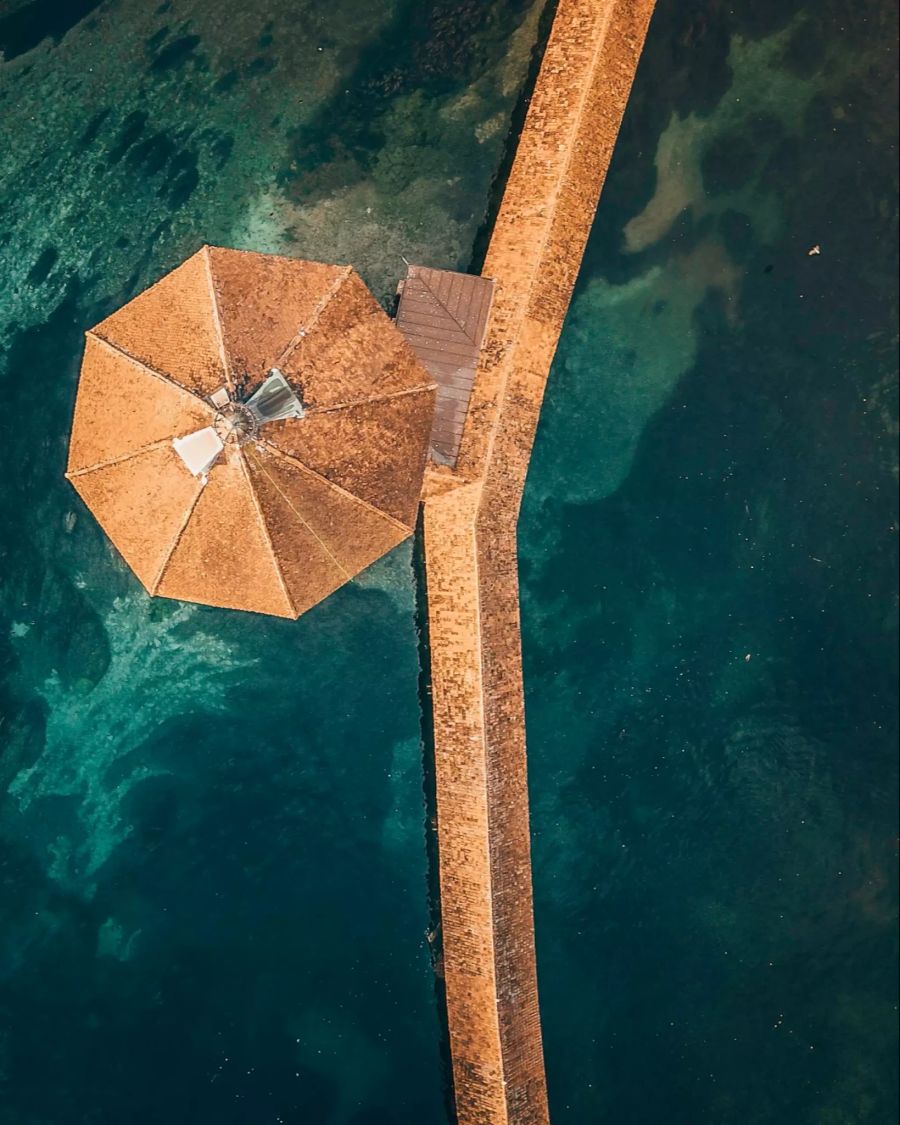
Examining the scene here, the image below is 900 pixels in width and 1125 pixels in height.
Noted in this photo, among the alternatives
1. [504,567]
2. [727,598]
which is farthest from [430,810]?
[727,598]

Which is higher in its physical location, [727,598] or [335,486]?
[335,486]

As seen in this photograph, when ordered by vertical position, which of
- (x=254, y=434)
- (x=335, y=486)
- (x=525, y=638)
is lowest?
(x=525, y=638)

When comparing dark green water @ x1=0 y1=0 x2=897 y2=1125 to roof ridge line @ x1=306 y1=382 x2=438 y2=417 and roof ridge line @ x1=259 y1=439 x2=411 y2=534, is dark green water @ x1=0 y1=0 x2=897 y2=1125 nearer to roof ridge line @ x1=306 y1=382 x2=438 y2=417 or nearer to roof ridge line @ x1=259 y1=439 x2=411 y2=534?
roof ridge line @ x1=259 y1=439 x2=411 y2=534

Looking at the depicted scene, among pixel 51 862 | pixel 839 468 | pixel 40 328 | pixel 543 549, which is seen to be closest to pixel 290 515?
pixel 543 549

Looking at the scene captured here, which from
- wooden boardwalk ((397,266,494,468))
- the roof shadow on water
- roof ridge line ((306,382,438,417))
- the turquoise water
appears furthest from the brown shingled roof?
the roof shadow on water

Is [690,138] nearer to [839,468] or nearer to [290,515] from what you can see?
[839,468]

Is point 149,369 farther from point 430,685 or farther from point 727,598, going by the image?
point 727,598

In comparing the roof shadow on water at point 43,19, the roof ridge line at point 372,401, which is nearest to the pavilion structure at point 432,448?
the roof ridge line at point 372,401

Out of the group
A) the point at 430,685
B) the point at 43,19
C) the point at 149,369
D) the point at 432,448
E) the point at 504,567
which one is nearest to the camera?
the point at 149,369
